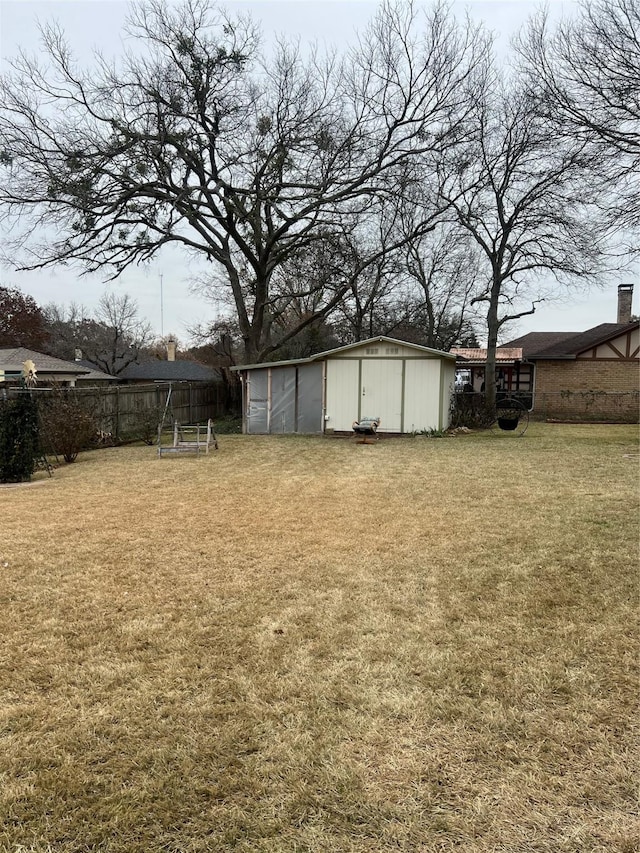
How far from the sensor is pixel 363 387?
47.0ft

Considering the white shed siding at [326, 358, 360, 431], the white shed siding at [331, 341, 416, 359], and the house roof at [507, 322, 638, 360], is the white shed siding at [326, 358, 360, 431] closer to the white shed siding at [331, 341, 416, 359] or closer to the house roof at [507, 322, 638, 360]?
the white shed siding at [331, 341, 416, 359]

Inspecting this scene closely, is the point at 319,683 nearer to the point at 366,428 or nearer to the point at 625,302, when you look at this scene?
the point at 366,428

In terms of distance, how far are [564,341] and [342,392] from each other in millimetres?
12465

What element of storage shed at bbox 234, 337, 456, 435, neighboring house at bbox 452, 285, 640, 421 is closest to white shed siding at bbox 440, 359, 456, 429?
storage shed at bbox 234, 337, 456, 435

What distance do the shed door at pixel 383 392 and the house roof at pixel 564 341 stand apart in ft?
28.1

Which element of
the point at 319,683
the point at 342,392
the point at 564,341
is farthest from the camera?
the point at 564,341

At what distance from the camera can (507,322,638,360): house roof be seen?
19562 mm

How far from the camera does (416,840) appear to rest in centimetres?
→ 165

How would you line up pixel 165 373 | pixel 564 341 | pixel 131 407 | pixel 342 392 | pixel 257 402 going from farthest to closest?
pixel 165 373 → pixel 564 341 → pixel 257 402 → pixel 342 392 → pixel 131 407

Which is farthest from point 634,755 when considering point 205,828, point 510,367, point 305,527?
point 510,367

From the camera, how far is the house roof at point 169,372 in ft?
107

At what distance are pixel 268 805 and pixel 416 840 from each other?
1.64 feet

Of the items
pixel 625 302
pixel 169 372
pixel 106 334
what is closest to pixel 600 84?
pixel 625 302

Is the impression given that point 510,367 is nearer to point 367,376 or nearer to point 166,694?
point 367,376
